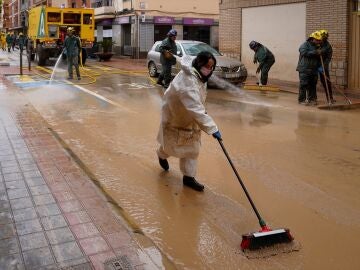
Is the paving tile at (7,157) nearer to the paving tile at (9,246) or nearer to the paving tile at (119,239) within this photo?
the paving tile at (9,246)

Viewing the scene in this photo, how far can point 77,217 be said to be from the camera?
13.9ft

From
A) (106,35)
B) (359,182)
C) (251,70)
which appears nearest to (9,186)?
(359,182)

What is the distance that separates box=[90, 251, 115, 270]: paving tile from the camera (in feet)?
11.1

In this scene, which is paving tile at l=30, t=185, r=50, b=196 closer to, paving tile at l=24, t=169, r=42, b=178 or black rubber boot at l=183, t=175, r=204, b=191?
paving tile at l=24, t=169, r=42, b=178

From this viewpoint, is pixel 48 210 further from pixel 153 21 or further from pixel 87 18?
pixel 153 21

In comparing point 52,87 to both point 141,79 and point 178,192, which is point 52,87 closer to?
point 141,79

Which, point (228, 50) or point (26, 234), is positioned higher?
point (228, 50)

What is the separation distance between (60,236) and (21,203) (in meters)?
0.93

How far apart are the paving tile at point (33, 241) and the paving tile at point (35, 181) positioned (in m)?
1.33

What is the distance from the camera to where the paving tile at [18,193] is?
15.6ft

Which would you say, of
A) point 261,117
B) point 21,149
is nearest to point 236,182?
point 21,149

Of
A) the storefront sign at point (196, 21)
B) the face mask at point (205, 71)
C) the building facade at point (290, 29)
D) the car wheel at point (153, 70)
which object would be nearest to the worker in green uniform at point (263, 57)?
the building facade at point (290, 29)

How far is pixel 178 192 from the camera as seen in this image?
5121 mm

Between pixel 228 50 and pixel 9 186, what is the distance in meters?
15.7
